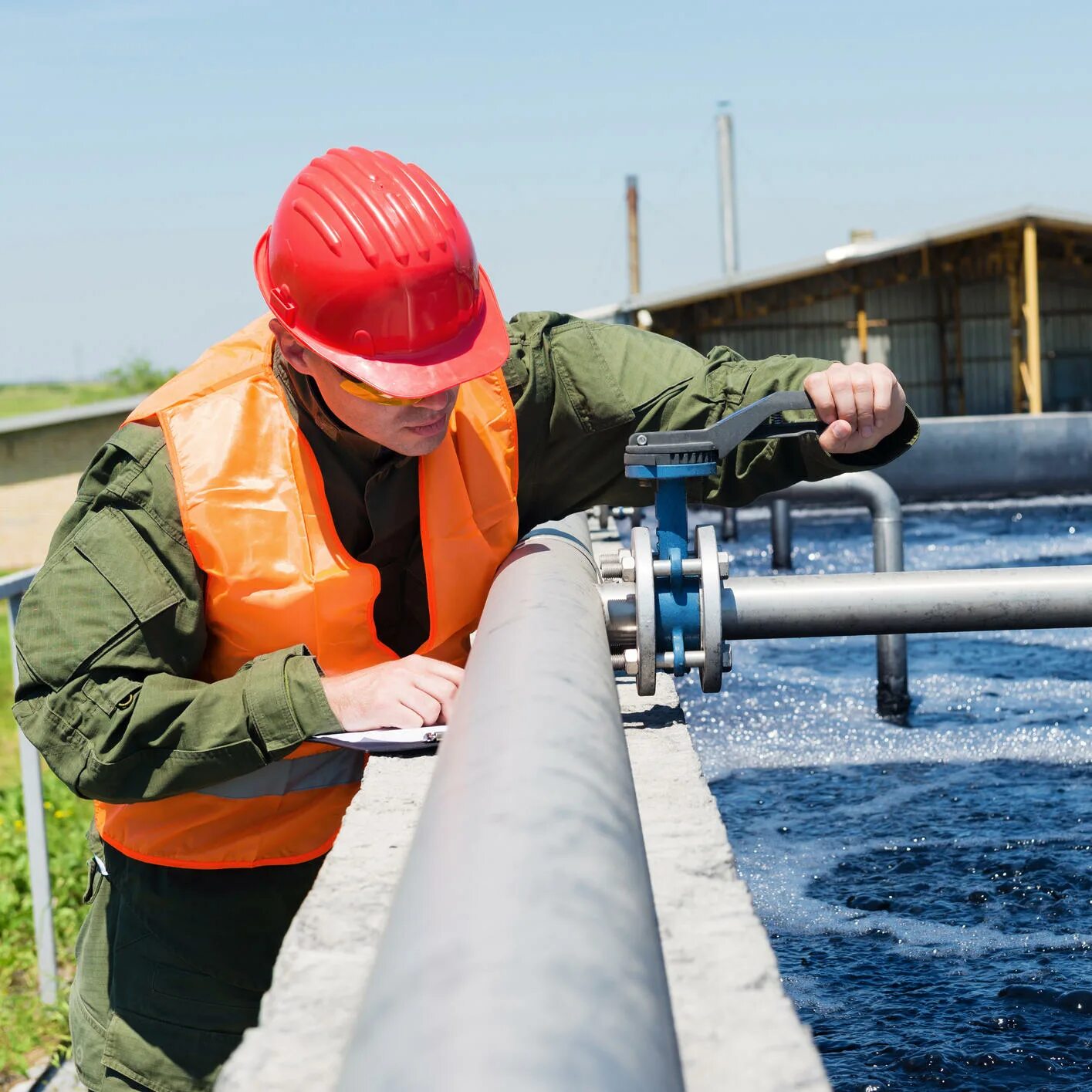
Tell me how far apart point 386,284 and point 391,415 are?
18 centimetres

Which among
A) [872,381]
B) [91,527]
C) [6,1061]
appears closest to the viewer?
[91,527]

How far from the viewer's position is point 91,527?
5.91 feet

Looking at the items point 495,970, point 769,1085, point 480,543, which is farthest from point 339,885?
point 480,543

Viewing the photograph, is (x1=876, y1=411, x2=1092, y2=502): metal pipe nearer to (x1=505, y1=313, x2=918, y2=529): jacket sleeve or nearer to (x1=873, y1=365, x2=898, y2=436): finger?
(x1=505, y1=313, x2=918, y2=529): jacket sleeve

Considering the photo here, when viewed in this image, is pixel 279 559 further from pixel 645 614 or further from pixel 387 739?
pixel 645 614

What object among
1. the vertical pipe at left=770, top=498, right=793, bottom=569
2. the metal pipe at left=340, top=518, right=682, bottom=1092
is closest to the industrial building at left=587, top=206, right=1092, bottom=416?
the vertical pipe at left=770, top=498, right=793, bottom=569

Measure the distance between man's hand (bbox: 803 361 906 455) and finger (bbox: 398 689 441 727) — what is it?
2.35 ft

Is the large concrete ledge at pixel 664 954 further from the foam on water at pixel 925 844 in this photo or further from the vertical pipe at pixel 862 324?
the vertical pipe at pixel 862 324

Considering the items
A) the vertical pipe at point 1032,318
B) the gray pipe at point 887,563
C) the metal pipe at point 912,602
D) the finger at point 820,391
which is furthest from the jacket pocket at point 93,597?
the vertical pipe at point 1032,318

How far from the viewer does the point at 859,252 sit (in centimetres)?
1784

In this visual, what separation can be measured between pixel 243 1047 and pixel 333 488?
1172mm

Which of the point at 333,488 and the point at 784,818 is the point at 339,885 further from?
the point at 784,818

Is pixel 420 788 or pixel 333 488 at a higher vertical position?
pixel 333 488

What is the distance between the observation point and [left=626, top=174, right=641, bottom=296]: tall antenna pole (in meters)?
32.9
